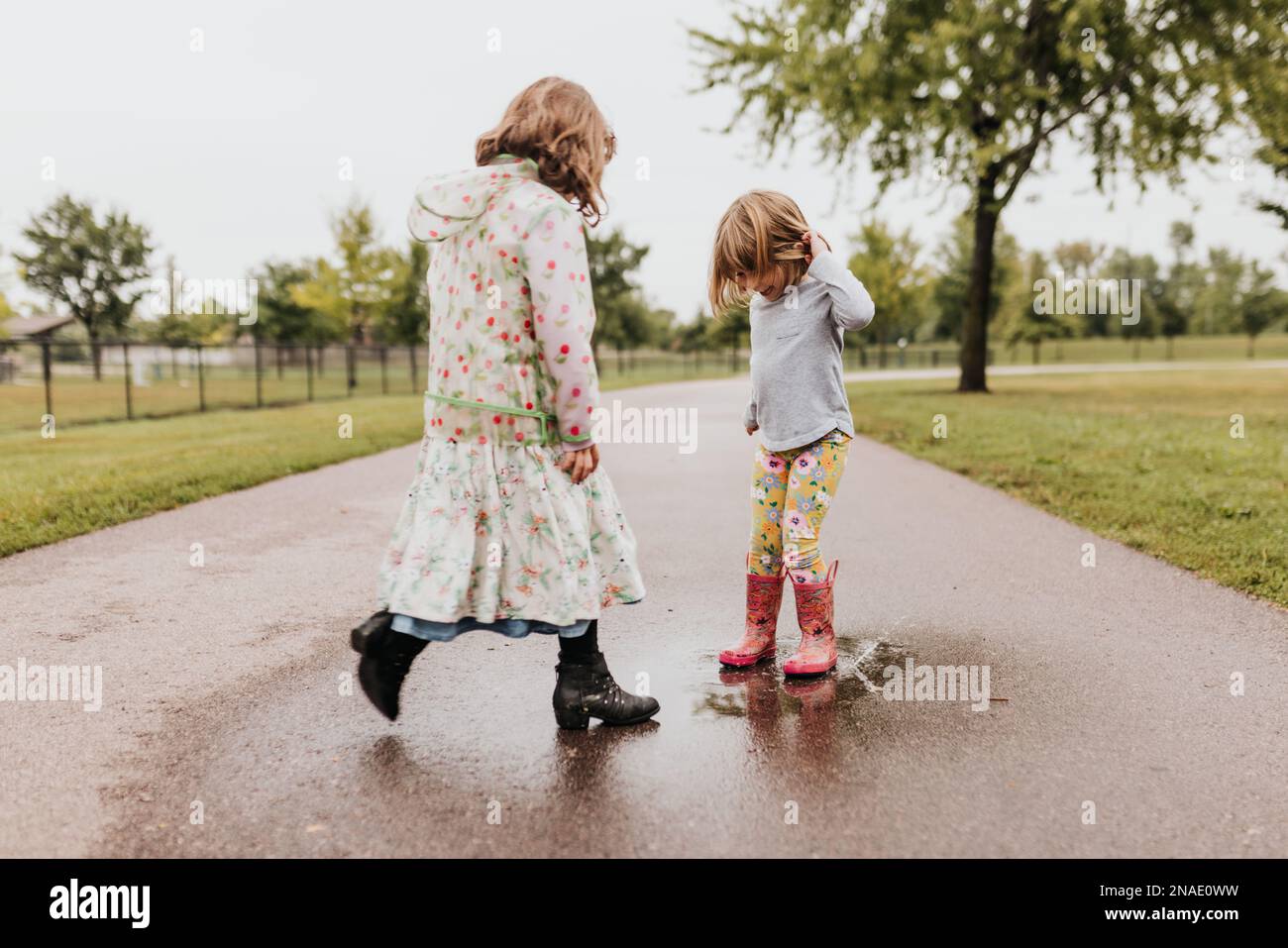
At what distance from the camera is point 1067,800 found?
261cm

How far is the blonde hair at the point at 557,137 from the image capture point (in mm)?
2850

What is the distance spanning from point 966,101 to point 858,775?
1822 cm

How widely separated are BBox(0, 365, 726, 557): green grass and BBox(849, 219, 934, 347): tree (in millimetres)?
42014

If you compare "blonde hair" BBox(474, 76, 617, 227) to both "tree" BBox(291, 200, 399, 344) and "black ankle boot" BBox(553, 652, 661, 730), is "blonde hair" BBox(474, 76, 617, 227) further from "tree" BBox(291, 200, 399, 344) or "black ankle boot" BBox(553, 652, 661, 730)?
"tree" BBox(291, 200, 399, 344)

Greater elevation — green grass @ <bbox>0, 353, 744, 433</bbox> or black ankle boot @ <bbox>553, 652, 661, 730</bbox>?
green grass @ <bbox>0, 353, 744, 433</bbox>

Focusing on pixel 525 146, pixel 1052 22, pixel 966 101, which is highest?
pixel 1052 22

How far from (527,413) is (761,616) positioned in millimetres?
1437

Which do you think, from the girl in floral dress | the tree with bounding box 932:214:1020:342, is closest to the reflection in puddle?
the girl in floral dress

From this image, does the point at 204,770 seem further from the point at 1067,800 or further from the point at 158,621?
the point at 1067,800

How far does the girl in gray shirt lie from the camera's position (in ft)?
11.6

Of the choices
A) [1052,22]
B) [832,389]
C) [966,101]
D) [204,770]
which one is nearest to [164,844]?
[204,770]

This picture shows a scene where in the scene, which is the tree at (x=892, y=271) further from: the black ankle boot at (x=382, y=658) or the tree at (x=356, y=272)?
the black ankle boot at (x=382, y=658)

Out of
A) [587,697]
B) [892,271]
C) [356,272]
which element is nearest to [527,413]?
[587,697]
